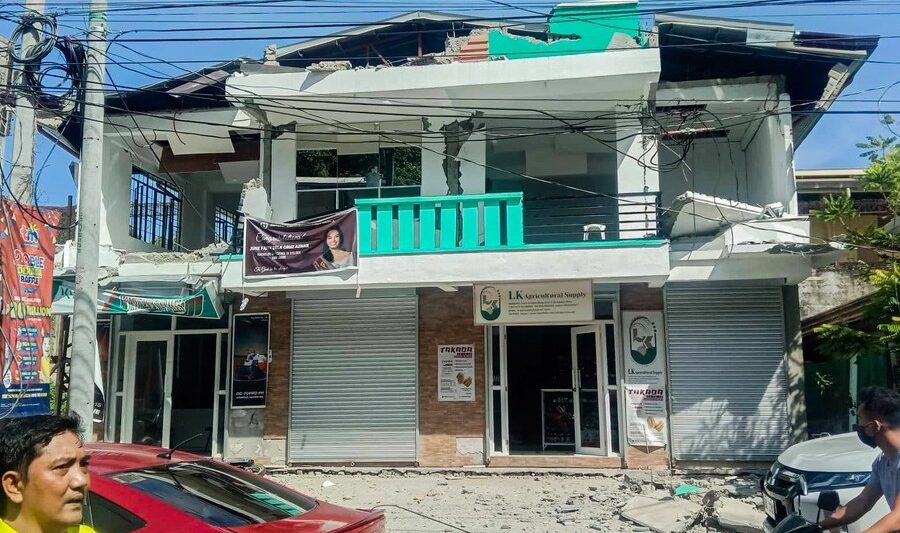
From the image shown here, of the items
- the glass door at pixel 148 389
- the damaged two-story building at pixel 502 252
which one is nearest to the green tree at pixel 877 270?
the damaged two-story building at pixel 502 252

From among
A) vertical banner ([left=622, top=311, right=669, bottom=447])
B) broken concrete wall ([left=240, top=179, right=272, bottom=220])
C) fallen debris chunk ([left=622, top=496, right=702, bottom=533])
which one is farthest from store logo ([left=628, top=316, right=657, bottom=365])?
broken concrete wall ([left=240, top=179, right=272, bottom=220])

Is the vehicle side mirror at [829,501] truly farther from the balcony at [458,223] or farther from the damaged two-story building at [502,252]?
the balcony at [458,223]

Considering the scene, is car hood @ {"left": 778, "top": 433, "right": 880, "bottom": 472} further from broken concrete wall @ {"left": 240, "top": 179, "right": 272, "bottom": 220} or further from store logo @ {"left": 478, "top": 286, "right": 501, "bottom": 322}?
broken concrete wall @ {"left": 240, "top": 179, "right": 272, "bottom": 220}

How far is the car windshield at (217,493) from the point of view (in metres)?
3.81

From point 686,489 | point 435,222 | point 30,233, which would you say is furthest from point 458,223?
point 30,233

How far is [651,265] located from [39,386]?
28.3 ft

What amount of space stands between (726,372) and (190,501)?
1022 centimetres

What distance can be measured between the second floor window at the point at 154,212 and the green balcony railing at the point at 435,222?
18.9ft

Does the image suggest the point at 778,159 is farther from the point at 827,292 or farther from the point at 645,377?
the point at 827,292

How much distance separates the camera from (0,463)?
6.31 ft

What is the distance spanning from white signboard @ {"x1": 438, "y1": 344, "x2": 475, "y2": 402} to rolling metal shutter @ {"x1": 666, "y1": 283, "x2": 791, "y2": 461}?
3.46m

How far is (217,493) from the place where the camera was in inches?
164

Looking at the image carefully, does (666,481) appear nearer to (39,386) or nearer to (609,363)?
(609,363)

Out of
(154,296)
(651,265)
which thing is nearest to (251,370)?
(154,296)
